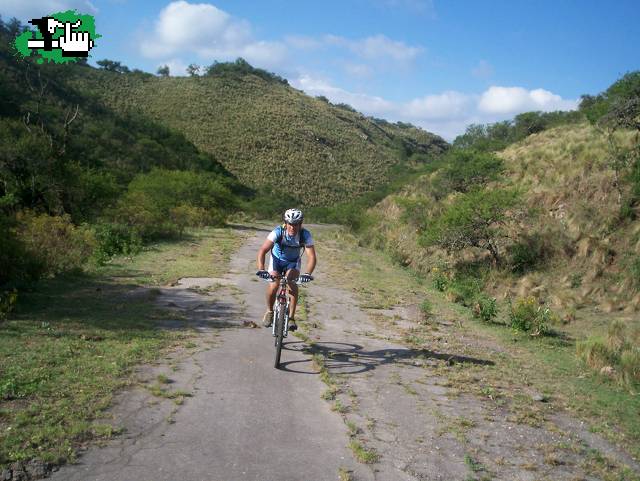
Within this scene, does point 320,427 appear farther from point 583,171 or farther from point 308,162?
point 308,162

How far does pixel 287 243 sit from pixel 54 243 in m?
8.83

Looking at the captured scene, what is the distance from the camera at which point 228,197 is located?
44094 millimetres

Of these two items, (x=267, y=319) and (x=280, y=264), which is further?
(x=267, y=319)

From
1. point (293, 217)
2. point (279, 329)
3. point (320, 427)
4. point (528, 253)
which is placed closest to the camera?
point (320, 427)

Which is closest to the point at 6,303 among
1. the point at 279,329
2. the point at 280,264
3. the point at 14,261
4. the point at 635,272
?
the point at 14,261

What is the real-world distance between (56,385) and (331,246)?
24.6 metres

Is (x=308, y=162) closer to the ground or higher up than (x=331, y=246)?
higher up

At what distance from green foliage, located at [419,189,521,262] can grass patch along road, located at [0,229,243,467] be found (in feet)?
33.7

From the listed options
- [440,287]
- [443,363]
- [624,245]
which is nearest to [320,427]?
[443,363]

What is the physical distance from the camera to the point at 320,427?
17.4ft

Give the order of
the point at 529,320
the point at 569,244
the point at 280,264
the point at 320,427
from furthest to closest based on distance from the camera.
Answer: the point at 569,244
the point at 529,320
the point at 280,264
the point at 320,427

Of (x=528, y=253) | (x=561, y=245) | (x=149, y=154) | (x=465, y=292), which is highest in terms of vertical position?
(x=149, y=154)

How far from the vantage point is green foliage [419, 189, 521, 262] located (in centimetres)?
1895

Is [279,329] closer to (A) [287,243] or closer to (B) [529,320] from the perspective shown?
(A) [287,243]
